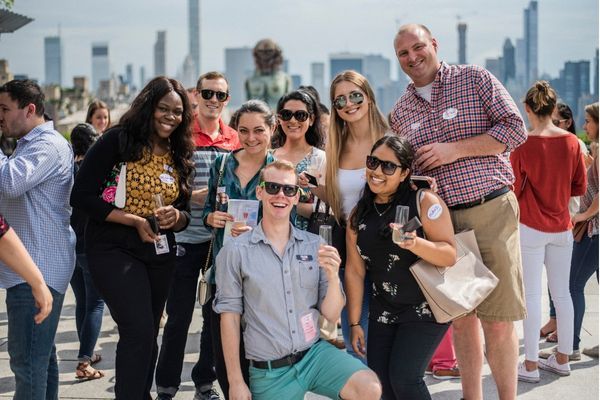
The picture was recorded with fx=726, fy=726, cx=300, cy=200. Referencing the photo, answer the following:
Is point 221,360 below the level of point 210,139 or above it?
below

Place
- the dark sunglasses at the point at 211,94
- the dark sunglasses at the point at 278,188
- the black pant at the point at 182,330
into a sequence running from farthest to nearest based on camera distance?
the dark sunglasses at the point at 211,94
the black pant at the point at 182,330
the dark sunglasses at the point at 278,188

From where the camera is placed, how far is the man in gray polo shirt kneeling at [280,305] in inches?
140

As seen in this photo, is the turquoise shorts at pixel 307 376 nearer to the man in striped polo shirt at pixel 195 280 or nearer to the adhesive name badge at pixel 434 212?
the adhesive name badge at pixel 434 212

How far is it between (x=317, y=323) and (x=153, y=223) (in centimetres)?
115

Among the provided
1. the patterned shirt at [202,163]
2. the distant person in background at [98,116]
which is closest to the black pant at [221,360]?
the patterned shirt at [202,163]

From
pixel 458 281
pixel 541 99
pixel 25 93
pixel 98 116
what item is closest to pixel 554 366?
pixel 541 99

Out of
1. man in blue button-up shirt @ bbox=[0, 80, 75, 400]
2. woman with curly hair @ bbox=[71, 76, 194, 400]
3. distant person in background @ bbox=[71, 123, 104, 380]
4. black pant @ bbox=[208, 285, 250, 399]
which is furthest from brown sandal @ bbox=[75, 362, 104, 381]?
black pant @ bbox=[208, 285, 250, 399]

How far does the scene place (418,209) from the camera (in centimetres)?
382

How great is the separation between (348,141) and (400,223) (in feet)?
3.90

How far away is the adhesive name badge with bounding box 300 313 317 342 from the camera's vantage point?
3.64m

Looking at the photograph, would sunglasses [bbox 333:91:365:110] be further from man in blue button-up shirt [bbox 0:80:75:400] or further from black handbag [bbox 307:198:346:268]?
man in blue button-up shirt [bbox 0:80:75:400]

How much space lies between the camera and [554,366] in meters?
5.58

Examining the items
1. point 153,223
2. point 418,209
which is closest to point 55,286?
point 153,223

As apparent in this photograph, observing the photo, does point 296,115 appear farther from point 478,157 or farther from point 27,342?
point 27,342
